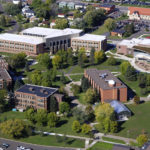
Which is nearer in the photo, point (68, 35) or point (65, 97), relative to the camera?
point (65, 97)

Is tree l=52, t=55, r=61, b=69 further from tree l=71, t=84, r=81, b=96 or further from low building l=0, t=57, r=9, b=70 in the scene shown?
tree l=71, t=84, r=81, b=96

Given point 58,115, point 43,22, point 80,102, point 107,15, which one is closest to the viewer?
point 58,115

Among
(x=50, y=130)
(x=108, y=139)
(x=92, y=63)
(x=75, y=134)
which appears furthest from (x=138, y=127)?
(x=92, y=63)

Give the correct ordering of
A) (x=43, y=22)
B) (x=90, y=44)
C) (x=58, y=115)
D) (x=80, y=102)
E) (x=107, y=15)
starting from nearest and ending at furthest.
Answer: (x=58, y=115) < (x=80, y=102) < (x=90, y=44) < (x=43, y=22) < (x=107, y=15)

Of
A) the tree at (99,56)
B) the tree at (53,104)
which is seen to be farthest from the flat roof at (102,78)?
the tree at (99,56)

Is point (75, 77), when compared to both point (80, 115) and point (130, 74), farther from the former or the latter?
point (80, 115)

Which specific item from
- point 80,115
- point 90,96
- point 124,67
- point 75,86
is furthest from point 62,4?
point 80,115

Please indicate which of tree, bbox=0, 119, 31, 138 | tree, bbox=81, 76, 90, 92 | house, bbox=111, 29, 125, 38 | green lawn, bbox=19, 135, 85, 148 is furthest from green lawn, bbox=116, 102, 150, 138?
house, bbox=111, 29, 125, 38

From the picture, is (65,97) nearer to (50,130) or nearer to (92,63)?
(50,130)

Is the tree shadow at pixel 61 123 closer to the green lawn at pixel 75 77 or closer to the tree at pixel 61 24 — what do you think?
the green lawn at pixel 75 77
